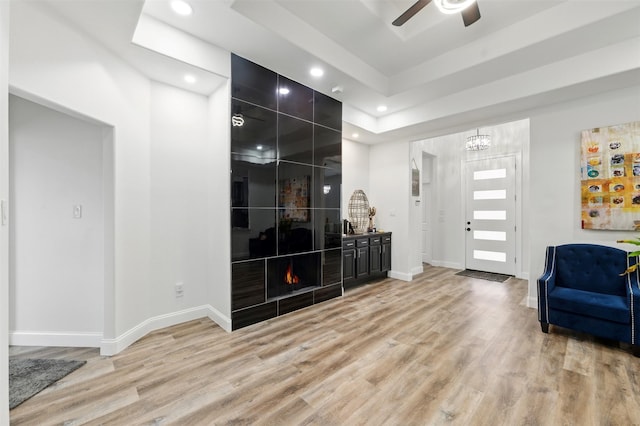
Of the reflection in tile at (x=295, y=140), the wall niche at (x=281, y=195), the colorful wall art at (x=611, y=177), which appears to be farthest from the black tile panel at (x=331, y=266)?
the colorful wall art at (x=611, y=177)

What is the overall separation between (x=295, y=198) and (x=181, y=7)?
2226 mm

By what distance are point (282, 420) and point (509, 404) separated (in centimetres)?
157

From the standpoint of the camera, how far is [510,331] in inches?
117

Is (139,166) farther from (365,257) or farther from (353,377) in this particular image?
(365,257)

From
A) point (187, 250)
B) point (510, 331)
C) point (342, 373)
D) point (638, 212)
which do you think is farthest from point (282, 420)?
point (638, 212)

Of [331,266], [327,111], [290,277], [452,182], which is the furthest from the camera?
[452,182]

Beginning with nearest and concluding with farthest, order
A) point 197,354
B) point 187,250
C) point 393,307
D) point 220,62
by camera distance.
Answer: point 197,354
point 220,62
point 187,250
point 393,307

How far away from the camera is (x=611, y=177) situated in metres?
3.09

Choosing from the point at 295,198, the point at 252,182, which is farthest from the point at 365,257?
the point at 252,182

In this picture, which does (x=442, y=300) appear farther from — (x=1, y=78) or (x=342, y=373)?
(x=1, y=78)

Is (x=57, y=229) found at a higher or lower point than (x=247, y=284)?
higher

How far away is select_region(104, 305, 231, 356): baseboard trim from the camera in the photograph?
2.47m

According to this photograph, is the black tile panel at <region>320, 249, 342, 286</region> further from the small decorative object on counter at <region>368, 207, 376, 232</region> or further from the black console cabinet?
the small decorative object on counter at <region>368, 207, 376, 232</region>

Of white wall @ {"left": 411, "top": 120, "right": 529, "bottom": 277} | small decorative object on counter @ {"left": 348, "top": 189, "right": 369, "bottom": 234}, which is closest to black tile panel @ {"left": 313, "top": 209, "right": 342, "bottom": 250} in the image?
small decorative object on counter @ {"left": 348, "top": 189, "right": 369, "bottom": 234}
